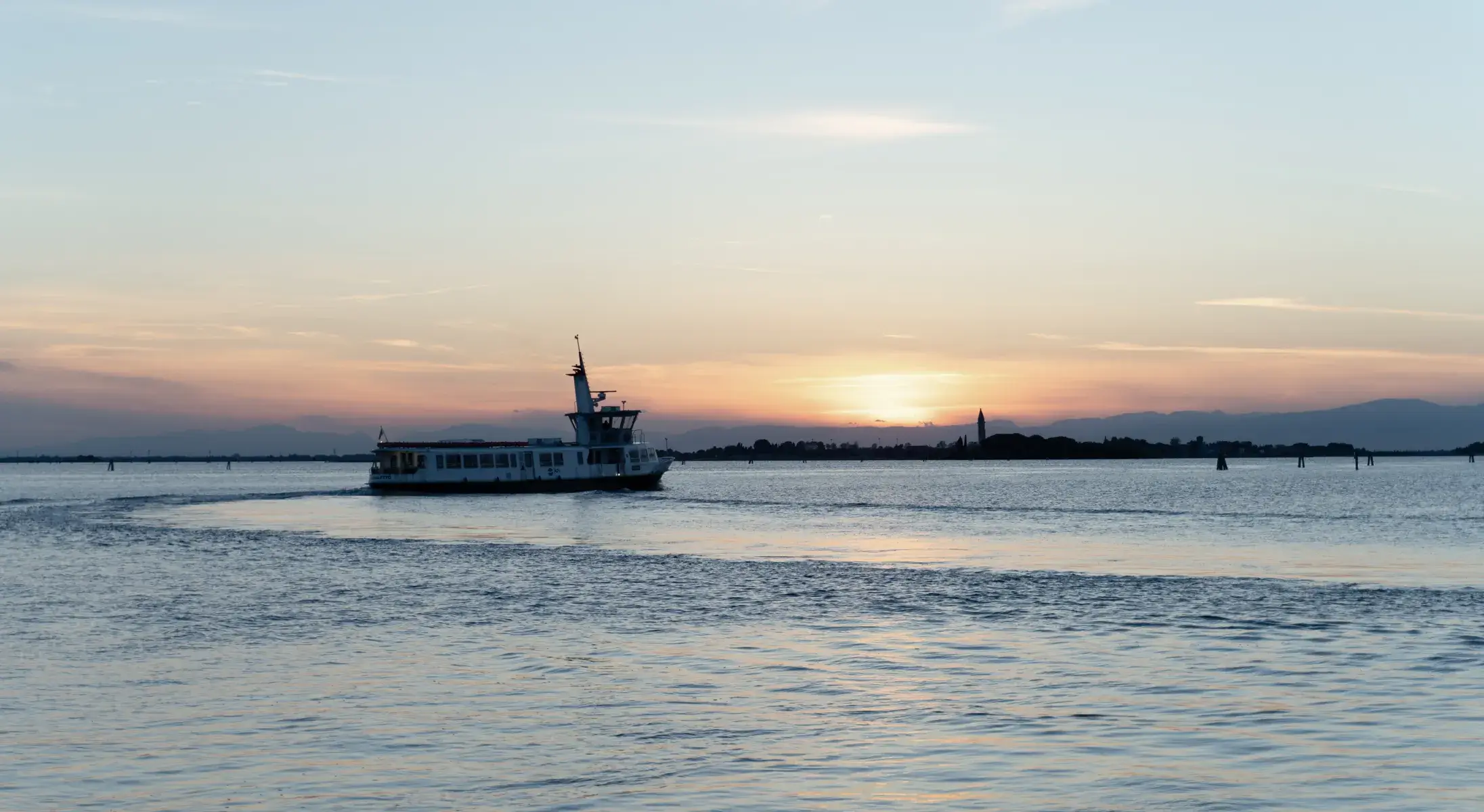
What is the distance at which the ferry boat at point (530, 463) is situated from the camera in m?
106

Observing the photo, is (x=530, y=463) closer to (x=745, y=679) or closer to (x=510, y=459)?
(x=510, y=459)

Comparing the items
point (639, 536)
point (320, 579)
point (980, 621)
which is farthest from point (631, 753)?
point (639, 536)

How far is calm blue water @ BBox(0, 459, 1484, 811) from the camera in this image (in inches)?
541

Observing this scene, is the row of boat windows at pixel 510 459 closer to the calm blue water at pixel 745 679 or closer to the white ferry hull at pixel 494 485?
the white ferry hull at pixel 494 485

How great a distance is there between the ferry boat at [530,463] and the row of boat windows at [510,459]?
0.06 meters

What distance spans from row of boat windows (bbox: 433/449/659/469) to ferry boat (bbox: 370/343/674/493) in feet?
0.18

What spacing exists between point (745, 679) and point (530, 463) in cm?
8924

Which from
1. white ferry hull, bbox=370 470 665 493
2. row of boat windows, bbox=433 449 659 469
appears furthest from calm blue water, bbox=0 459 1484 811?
row of boat windows, bbox=433 449 659 469

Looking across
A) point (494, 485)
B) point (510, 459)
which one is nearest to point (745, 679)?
point (494, 485)

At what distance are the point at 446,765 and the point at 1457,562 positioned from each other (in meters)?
37.5

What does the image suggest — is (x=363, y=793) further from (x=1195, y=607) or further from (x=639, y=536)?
(x=639, y=536)

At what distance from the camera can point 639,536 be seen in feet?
193

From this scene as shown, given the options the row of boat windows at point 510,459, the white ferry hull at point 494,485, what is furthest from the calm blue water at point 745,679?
the row of boat windows at point 510,459

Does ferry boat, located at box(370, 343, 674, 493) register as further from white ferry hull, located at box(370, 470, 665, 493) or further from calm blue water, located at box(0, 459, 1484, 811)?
calm blue water, located at box(0, 459, 1484, 811)
